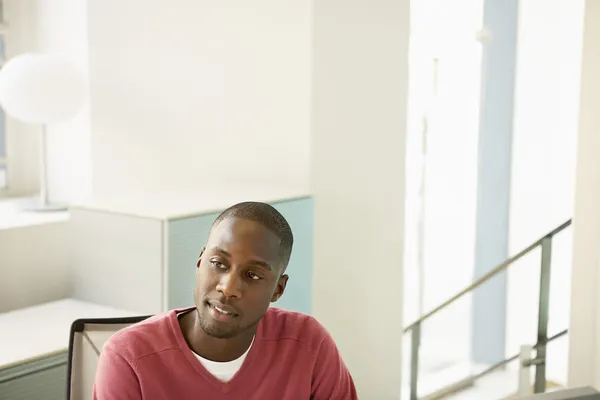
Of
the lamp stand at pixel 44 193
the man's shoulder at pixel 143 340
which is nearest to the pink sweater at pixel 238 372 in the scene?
the man's shoulder at pixel 143 340

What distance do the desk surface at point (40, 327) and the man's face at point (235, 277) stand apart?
2.88 feet

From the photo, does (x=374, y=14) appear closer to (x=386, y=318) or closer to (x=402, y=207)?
(x=402, y=207)

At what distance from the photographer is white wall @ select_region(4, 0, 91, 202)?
3307 mm

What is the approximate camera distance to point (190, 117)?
10.1 feet

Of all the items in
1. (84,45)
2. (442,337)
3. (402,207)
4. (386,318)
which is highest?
(84,45)

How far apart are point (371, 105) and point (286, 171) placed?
387 mm

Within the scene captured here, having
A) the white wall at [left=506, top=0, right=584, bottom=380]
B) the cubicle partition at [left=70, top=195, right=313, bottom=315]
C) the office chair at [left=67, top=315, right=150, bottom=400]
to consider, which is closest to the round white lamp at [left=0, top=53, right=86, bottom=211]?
the cubicle partition at [left=70, top=195, right=313, bottom=315]

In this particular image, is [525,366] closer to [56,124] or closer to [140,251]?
[140,251]

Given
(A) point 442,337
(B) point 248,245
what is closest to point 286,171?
(B) point 248,245

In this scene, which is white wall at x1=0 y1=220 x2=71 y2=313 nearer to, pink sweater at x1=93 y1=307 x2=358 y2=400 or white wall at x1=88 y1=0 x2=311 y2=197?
white wall at x1=88 y1=0 x2=311 y2=197

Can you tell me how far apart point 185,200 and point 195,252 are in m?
0.29

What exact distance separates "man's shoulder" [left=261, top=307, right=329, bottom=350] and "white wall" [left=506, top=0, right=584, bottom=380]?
3.25 metres

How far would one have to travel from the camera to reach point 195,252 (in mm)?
2379

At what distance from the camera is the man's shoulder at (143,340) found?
4.32ft
